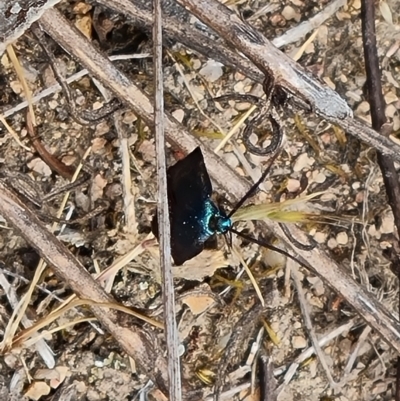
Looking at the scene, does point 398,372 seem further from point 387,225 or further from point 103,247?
point 103,247

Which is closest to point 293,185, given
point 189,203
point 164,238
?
point 189,203

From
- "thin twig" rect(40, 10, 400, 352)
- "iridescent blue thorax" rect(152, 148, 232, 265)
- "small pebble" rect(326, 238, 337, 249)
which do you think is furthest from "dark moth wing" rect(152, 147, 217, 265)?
"small pebble" rect(326, 238, 337, 249)

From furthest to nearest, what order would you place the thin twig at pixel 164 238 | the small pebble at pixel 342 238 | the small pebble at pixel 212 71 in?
1. the small pebble at pixel 342 238
2. the small pebble at pixel 212 71
3. the thin twig at pixel 164 238

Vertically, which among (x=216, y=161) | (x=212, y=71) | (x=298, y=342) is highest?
(x=212, y=71)

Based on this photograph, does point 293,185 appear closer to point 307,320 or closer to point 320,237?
point 320,237

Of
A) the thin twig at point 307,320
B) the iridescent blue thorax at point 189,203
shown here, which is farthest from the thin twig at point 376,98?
the iridescent blue thorax at point 189,203

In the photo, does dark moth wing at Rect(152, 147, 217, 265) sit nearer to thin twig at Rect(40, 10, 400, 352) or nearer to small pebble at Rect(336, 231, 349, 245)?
thin twig at Rect(40, 10, 400, 352)

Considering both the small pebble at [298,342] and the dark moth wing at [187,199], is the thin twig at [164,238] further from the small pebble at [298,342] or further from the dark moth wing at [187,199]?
the small pebble at [298,342]

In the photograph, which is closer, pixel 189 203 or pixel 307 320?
pixel 189 203
